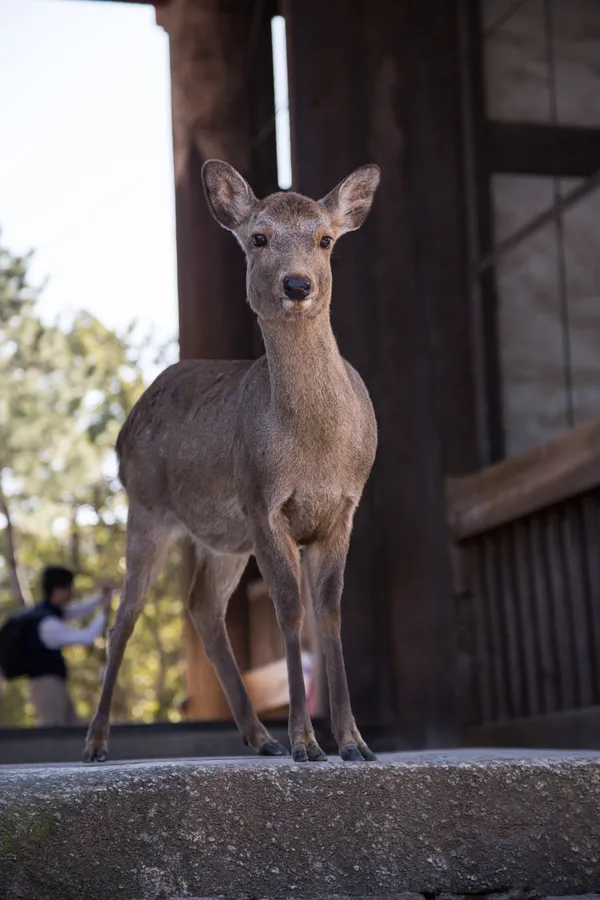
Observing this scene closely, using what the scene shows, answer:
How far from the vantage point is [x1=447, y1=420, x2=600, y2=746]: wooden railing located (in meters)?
7.70

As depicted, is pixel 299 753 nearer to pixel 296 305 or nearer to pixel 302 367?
pixel 302 367

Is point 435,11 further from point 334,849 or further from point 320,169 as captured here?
point 334,849

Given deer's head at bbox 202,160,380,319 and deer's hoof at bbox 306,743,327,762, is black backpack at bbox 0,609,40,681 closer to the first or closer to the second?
deer's head at bbox 202,160,380,319

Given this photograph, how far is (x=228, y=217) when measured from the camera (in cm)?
498

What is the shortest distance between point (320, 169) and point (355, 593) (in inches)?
96.0

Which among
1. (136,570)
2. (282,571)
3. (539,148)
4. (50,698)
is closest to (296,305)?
(282,571)

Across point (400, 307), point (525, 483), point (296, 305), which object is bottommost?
point (525, 483)

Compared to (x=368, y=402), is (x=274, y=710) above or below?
below

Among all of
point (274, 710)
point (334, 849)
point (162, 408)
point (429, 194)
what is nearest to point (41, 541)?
point (274, 710)

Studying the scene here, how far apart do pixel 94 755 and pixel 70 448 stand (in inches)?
851

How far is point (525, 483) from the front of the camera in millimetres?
8141

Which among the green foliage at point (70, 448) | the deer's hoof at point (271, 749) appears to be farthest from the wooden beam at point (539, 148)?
the green foliage at point (70, 448)

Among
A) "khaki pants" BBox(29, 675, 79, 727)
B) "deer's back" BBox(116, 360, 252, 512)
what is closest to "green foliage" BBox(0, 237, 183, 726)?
"khaki pants" BBox(29, 675, 79, 727)

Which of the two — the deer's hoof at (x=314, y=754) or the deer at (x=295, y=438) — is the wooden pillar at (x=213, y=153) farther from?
the deer's hoof at (x=314, y=754)
